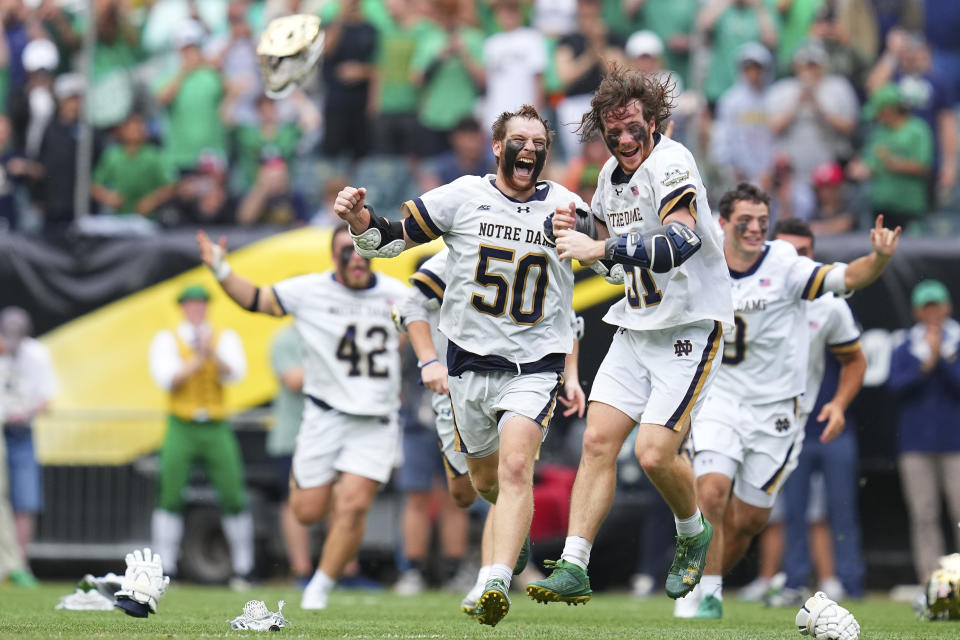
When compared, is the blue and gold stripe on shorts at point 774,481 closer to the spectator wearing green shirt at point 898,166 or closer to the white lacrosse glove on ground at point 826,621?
the white lacrosse glove on ground at point 826,621

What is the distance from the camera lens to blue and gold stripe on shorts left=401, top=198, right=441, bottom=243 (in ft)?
24.2

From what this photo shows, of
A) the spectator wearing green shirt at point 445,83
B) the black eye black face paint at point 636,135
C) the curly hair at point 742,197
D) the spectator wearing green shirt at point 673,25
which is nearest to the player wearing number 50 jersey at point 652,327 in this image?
the black eye black face paint at point 636,135

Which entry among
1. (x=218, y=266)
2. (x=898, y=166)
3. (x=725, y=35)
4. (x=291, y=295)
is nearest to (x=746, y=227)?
(x=291, y=295)

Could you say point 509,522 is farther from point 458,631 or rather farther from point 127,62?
point 127,62

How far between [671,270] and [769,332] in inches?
76.7

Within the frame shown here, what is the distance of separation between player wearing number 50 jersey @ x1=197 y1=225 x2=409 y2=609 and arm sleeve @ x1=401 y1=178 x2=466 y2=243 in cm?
224

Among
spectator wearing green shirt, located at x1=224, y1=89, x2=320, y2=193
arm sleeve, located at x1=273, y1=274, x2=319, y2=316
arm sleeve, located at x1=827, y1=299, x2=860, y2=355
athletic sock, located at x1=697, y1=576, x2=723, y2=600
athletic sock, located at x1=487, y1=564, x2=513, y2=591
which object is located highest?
spectator wearing green shirt, located at x1=224, y1=89, x2=320, y2=193

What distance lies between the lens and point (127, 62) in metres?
15.0

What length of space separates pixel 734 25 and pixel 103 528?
275 inches

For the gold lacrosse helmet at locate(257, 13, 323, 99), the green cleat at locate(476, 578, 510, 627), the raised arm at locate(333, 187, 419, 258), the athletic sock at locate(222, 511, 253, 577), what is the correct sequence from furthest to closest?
the athletic sock at locate(222, 511, 253, 577) → the gold lacrosse helmet at locate(257, 13, 323, 99) → the raised arm at locate(333, 187, 419, 258) → the green cleat at locate(476, 578, 510, 627)

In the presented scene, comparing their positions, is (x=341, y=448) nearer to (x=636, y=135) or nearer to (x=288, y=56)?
(x=288, y=56)

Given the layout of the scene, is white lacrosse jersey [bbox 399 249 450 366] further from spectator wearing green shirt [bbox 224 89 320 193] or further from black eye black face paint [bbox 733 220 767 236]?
spectator wearing green shirt [bbox 224 89 320 193]

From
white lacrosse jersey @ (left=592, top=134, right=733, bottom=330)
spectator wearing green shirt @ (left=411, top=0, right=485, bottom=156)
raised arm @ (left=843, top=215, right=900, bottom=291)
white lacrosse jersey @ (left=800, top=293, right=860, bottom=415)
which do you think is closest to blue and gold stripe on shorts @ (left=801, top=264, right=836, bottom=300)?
raised arm @ (left=843, top=215, right=900, bottom=291)

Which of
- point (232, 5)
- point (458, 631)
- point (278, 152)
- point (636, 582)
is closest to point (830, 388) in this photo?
point (636, 582)
